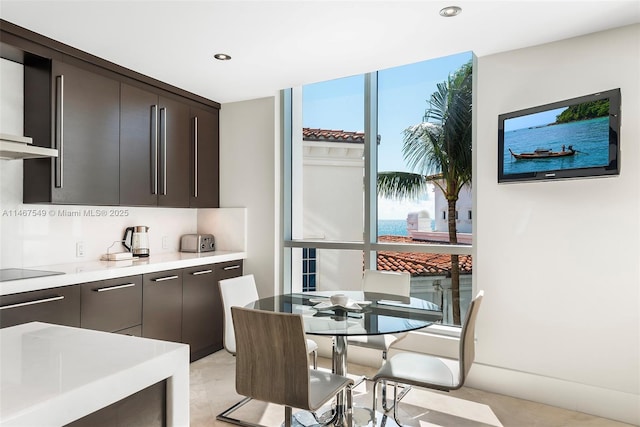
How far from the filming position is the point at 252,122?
4.28 metres

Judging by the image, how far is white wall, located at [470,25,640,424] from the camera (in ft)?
8.68

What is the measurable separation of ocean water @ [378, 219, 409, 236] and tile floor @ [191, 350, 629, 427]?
4.15 ft

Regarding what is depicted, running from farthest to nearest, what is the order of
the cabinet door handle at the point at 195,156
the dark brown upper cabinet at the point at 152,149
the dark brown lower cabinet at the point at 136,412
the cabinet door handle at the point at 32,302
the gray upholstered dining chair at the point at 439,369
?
the cabinet door handle at the point at 195,156, the dark brown upper cabinet at the point at 152,149, the cabinet door handle at the point at 32,302, the gray upholstered dining chair at the point at 439,369, the dark brown lower cabinet at the point at 136,412

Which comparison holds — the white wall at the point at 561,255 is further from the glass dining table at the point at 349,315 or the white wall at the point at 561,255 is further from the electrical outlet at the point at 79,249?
the electrical outlet at the point at 79,249

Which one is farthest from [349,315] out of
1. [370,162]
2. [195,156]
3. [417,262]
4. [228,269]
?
[195,156]

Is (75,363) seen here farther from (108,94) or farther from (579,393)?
(579,393)

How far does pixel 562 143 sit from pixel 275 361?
213cm

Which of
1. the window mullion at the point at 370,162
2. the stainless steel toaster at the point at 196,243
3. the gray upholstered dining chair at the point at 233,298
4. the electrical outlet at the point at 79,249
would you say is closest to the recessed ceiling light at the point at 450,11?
the window mullion at the point at 370,162

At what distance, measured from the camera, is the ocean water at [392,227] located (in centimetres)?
370

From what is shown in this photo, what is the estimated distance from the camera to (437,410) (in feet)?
9.30

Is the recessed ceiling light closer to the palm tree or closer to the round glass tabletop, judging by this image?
the palm tree

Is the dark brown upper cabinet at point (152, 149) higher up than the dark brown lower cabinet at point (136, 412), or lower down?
higher up

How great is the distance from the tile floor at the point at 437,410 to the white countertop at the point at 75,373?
178 centimetres

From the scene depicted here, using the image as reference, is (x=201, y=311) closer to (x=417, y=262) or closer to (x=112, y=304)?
(x=112, y=304)
